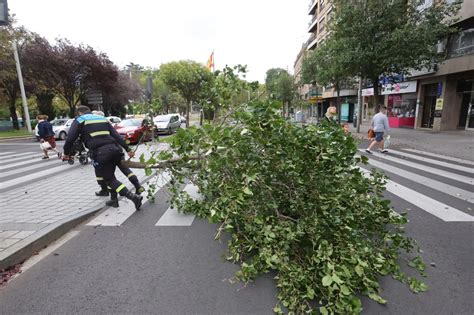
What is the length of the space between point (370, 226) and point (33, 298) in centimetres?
384

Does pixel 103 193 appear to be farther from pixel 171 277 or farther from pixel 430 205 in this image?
pixel 430 205

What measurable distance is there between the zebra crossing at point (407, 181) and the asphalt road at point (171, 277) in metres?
0.23

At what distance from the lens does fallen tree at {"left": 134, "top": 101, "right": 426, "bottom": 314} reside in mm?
2496

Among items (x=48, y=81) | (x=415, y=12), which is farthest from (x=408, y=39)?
(x=48, y=81)

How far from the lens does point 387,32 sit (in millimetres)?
12703

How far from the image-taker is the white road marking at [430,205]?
13.9 feet

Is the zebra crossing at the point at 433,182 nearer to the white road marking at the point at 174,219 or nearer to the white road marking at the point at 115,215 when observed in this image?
the white road marking at the point at 174,219

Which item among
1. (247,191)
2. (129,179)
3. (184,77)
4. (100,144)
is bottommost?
(129,179)

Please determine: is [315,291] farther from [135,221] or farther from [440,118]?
[440,118]

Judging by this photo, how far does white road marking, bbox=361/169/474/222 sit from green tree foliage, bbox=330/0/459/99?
361 inches

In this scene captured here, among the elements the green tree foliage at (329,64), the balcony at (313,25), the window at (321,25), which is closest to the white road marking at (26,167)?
the green tree foliage at (329,64)

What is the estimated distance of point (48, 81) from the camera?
73.3 feet

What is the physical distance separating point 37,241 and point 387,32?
15207 mm

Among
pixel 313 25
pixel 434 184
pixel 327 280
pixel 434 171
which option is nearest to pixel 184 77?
pixel 434 171
